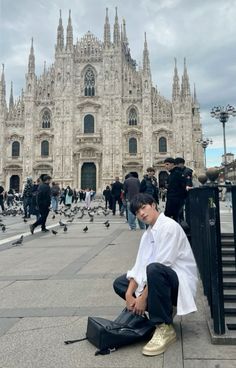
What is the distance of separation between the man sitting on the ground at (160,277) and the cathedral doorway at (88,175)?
37316mm

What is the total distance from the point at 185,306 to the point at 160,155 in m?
36.9

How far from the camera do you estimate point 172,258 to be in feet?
9.06

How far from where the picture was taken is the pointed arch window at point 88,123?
133ft

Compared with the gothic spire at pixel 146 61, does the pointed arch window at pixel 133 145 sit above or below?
below

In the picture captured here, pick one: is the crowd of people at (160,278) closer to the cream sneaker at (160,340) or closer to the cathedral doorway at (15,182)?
the cream sneaker at (160,340)

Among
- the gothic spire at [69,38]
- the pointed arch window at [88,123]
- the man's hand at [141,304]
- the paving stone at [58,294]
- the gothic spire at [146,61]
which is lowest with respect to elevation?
the paving stone at [58,294]

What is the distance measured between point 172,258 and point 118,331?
26.8 inches

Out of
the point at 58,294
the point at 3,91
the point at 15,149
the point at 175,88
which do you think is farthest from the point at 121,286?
the point at 3,91

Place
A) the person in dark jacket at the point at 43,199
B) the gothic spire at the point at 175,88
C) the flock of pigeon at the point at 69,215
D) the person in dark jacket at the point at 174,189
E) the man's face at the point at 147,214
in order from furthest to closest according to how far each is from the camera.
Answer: the gothic spire at the point at 175,88 → the flock of pigeon at the point at 69,215 → the person in dark jacket at the point at 43,199 → the person in dark jacket at the point at 174,189 → the man's face at the point at 147,214

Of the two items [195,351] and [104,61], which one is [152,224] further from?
[104,61]

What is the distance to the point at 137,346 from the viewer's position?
2.67 m

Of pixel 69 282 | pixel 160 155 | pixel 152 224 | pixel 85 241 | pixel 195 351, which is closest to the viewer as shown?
pixel 195 351

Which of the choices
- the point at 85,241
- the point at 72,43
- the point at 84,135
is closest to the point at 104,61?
the point at 72,43

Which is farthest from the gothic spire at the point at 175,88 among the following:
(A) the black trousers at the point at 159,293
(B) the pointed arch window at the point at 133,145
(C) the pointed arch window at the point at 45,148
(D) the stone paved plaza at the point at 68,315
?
(A) the black trousers at the point at 159,293
